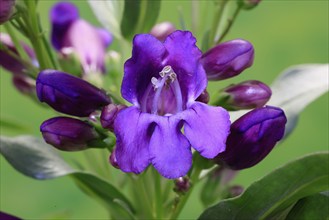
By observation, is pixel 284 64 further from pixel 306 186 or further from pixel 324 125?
pixel 306 186

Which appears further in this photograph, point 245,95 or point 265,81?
point 265,81

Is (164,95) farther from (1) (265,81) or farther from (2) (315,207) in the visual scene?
(1) (265,81)

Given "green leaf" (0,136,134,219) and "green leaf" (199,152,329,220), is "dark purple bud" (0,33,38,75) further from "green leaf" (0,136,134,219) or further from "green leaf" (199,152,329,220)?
"green leaf" (199,152,329,220)

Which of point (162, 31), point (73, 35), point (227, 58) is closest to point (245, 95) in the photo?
point (227, 58)

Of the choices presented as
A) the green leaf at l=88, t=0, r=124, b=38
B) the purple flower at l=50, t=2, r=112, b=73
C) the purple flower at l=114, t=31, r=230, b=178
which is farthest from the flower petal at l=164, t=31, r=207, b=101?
the purple flower at l=50, t=2, r=112, b=73

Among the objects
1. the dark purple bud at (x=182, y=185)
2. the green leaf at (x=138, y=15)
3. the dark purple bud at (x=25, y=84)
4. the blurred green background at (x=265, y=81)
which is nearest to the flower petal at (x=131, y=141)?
the dark purple bud at (x=182, y=185)

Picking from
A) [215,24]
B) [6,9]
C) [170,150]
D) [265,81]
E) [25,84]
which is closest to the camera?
[170,150]

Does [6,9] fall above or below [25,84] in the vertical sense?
above
